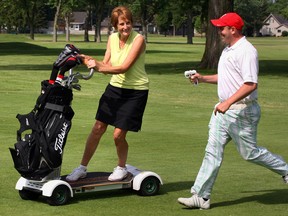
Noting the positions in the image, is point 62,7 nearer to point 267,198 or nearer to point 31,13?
point 31,13

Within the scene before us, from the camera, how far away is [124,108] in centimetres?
845

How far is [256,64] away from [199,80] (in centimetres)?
75

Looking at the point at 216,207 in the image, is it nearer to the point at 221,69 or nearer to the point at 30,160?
the point at 221,69

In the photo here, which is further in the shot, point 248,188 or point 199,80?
point 248,188

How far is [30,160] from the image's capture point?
316 inches

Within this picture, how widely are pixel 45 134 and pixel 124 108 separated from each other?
3.13 ft

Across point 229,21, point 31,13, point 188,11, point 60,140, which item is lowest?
point 31,13

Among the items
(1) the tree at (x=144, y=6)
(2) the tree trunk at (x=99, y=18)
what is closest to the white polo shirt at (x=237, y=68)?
(1) the tree at (x=144, y=6)

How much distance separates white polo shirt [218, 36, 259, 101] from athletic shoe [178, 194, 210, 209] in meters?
1.02

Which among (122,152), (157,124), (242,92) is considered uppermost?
(242,92)

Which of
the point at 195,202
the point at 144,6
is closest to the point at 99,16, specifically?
the point at 144,6

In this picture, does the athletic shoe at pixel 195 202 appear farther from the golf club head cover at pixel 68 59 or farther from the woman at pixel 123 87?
the golf club head cover at pixel 68 59

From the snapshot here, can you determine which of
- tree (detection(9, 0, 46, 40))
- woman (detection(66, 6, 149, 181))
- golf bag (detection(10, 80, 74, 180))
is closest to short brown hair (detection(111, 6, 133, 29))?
woman (detection(66, 6, 149, 181))

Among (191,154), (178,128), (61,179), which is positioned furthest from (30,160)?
(178,128)
